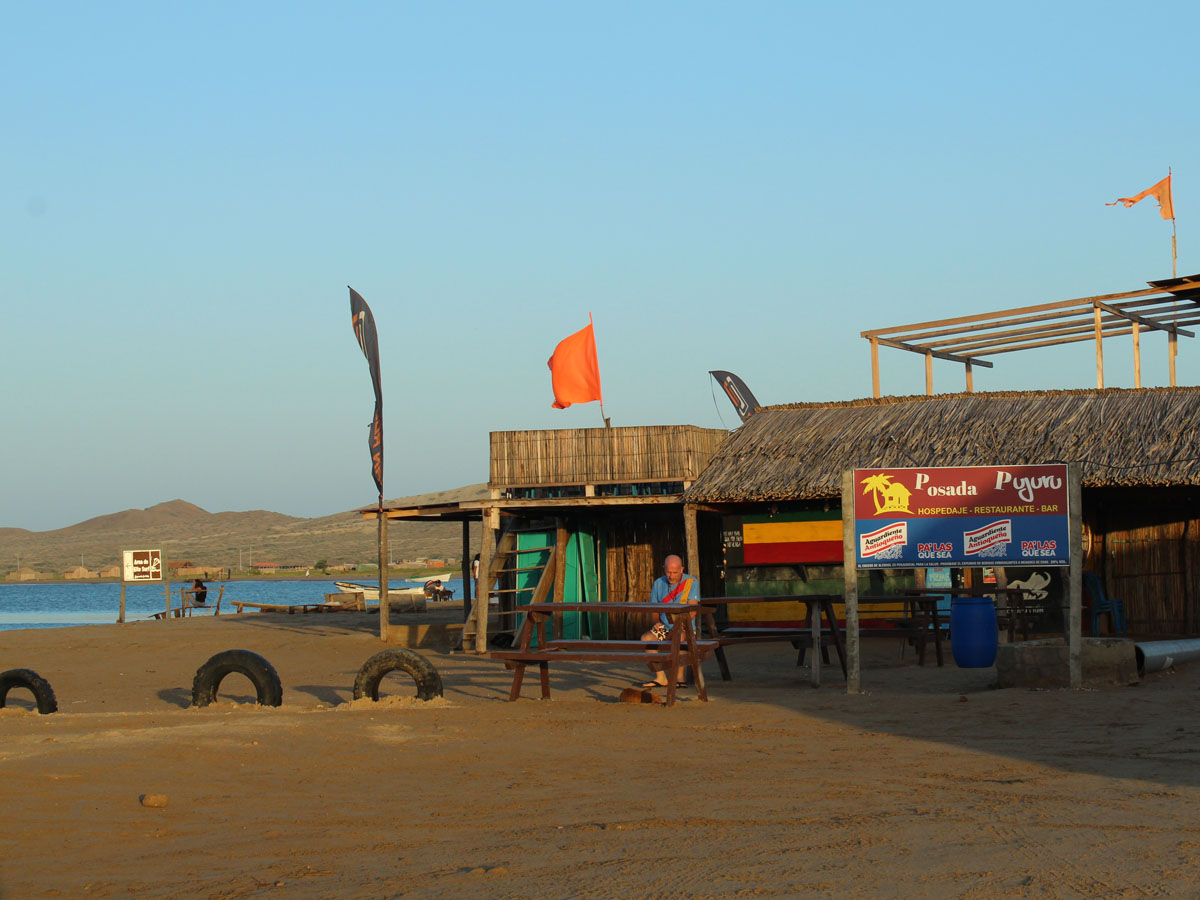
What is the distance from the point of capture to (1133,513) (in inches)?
700

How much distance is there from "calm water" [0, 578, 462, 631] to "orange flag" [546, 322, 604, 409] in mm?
18735

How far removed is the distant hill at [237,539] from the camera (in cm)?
10325

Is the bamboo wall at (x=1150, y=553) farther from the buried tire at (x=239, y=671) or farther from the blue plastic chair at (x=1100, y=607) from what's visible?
the buried tire at (x=239, y=671)

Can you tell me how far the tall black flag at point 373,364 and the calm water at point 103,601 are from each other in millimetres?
16578

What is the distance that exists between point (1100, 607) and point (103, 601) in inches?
2173

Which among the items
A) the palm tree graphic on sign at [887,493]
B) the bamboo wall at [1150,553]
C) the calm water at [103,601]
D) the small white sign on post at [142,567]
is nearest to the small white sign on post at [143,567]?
the small white sign on post at [142,567]

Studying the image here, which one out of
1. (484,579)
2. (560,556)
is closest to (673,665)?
(484,579)

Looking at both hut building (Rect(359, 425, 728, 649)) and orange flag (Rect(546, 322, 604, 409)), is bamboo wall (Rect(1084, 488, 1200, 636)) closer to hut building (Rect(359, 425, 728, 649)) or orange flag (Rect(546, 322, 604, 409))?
hut building (Rect(359, 425, 728, 649))

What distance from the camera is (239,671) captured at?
35.9 feet

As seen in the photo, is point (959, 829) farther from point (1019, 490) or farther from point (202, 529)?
point (202, 529)

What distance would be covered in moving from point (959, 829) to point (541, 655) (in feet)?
18.9

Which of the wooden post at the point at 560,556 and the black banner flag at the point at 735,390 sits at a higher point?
the black banner flag at the point at 735,390

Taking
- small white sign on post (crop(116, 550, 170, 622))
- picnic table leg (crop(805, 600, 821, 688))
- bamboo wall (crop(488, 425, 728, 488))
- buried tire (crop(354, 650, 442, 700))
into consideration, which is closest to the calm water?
small white sign on post (crop(116, 550, 170, 622))

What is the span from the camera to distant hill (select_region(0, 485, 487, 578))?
10325 centimetres
